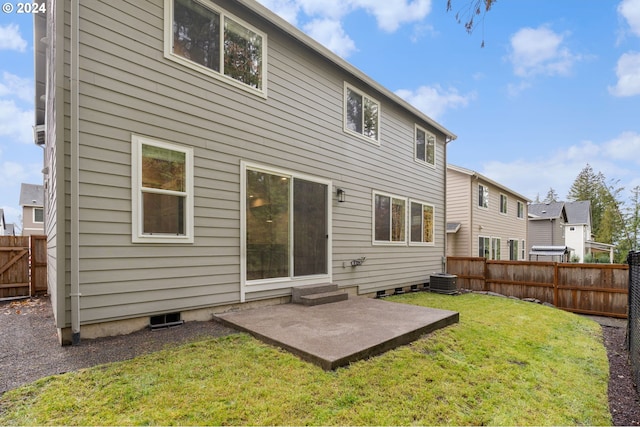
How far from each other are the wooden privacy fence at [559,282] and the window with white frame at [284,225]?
612 centimetres

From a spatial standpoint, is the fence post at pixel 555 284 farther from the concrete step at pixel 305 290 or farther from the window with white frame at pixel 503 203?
the window with white frame at pixel 503 203

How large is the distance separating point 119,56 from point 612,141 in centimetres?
4494

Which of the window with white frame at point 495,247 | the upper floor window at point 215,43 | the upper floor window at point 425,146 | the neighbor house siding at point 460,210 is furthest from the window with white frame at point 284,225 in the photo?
the window with white frame at point 495,247

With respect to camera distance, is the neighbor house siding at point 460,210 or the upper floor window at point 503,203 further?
the upper floor window at point 503,203

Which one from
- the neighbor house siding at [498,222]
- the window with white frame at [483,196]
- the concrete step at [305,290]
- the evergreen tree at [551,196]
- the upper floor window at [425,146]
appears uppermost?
the evergreen tree at [551,196]

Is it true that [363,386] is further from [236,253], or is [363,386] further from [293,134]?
[293,134]

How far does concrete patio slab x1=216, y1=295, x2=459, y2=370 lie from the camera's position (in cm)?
322

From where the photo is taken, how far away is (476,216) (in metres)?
14.5

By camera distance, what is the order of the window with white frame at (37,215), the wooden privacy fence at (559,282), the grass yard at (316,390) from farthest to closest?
the window with white frame at (37,215) → the wooden privacy fence at (559,282) → the grass yard at (316,390)

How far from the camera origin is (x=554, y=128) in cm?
2573

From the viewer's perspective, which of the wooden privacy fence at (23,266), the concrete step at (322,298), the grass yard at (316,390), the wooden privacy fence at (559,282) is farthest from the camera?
the wooden privacy fence at (559,282)

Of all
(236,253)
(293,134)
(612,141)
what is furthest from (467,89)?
(612,141)

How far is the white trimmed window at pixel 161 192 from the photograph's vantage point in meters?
3.87

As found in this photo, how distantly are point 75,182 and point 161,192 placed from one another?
36.0 inches
